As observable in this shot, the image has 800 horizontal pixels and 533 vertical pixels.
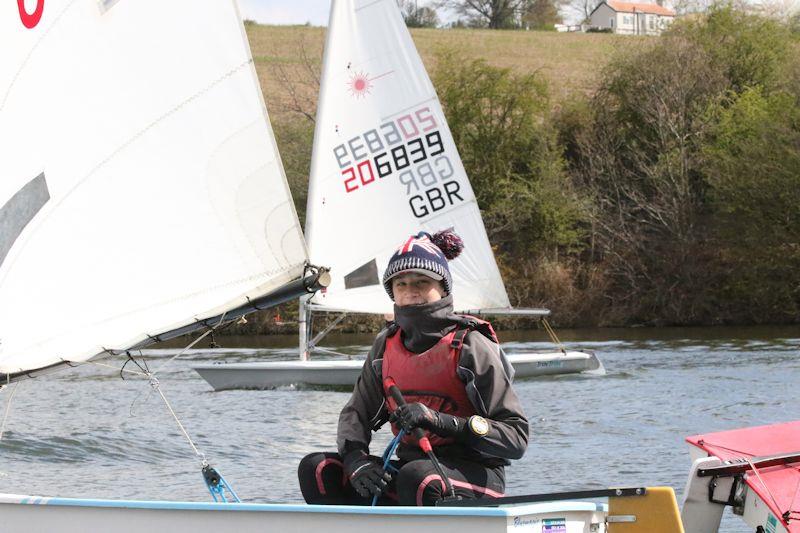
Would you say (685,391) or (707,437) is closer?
(707,437)

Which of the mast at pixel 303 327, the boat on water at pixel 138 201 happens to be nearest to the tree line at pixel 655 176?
the mast at pixel 303 327

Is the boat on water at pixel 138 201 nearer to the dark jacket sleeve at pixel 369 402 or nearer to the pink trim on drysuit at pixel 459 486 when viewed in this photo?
the dark jacket sleeve at pixel 369 402

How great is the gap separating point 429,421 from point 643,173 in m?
29.3

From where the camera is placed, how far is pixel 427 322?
168 inches

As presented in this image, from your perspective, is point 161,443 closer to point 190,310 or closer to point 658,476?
point 658,476

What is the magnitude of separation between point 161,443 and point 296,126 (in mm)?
20636

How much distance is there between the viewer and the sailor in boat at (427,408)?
4.11 metres

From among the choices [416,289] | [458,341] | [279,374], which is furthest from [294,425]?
[458,341]

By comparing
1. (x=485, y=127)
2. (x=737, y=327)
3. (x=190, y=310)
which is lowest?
(x=737, y=327)

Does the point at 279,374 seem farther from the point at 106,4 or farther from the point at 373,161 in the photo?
the point at 106,4

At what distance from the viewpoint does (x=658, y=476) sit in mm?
8938

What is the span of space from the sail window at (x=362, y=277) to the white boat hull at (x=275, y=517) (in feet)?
37.3

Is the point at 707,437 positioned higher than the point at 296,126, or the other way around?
the point at 296,126

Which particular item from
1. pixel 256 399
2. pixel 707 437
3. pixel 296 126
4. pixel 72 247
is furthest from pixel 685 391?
pixel 296 126
